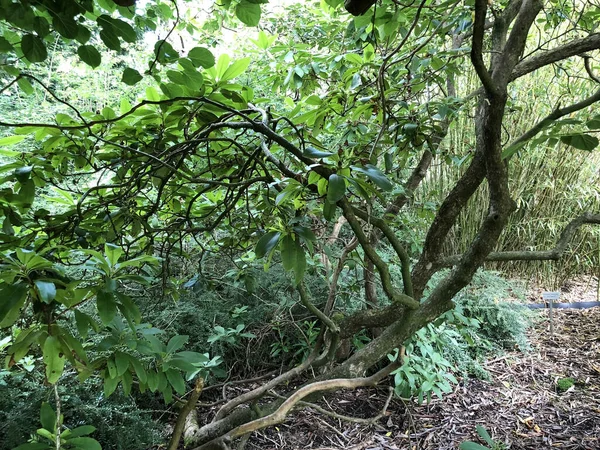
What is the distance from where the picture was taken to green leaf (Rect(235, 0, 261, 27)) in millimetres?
689

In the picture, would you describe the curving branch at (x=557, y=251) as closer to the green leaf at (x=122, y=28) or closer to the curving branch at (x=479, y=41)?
the curving branch at (x=479, y=41)

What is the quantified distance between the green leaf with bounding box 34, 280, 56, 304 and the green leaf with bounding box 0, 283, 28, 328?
0.02 m

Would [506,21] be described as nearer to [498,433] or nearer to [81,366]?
[81,366]

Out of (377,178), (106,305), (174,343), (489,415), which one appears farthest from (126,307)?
(489,415)

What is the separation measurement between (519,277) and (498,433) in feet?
6.35

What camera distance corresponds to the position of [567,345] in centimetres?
243

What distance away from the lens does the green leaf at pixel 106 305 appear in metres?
0.60

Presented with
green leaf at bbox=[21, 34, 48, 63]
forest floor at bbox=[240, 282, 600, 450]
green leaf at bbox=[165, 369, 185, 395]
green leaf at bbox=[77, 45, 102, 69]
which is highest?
green leaf at bbox=[21, 34, 48, 63]

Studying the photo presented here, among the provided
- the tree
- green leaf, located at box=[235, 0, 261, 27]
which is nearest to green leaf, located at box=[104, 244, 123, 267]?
the tree

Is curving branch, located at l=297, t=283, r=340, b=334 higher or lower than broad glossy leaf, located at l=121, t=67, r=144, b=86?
lower

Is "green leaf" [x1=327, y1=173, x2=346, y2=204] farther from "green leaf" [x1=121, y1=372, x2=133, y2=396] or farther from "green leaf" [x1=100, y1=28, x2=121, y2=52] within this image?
"green leaf" [x1=121, y1=372, x2=133, y2=396]

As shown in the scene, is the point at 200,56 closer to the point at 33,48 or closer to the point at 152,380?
the point at 33,48

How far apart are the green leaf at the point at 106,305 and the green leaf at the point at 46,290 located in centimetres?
9

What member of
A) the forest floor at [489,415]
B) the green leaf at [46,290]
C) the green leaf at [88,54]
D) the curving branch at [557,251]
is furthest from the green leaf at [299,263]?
the forest floor at [489,415]
